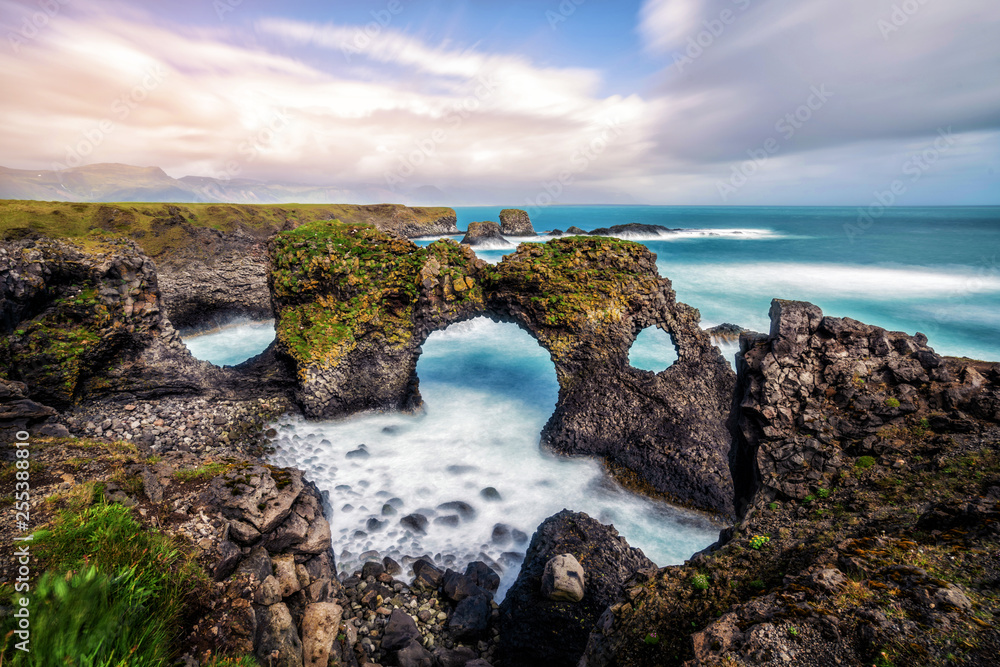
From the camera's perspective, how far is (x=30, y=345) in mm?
12609

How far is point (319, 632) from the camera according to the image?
629cm

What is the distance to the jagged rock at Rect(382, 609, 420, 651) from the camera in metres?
8.37

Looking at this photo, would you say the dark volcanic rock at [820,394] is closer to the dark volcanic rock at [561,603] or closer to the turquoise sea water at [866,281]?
the dark volcanic rock at [561,603]

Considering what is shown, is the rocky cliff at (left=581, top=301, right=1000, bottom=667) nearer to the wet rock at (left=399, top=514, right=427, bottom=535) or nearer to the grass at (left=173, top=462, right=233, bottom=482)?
the grass at (left=173, top=462, right=233, bottom=482)

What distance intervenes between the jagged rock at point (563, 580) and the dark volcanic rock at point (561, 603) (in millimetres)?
138

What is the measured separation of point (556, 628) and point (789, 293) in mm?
57647

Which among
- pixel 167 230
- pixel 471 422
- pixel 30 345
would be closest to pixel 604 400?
pixel 471 422

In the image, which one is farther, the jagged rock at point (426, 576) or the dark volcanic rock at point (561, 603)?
the jagged rock at point (426, 576)

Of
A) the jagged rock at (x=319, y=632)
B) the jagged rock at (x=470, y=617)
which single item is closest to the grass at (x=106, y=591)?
the jagged rock at (x=319, y=632)

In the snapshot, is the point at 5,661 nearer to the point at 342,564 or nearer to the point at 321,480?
the point at 342,564

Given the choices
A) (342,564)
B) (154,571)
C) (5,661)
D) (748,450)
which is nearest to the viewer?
(5,661)

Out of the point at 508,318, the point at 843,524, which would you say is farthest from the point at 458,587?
the point at 508,318

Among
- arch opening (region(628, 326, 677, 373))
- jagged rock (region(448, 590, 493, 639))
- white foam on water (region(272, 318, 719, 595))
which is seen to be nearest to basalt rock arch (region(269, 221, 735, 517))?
white foam on water (region(272, 318, 719, 595))

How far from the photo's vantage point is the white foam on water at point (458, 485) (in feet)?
40.0
